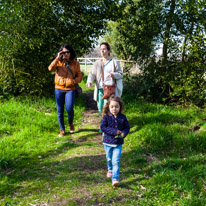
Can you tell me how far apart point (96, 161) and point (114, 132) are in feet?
4.15

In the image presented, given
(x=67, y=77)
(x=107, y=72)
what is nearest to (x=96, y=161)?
(x=107, y=72)

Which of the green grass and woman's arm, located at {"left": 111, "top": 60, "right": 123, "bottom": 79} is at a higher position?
woman's arm, located at {"left": 111, "top": 60, "right": 123, "bottom": 79}

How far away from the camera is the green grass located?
10.4 ft

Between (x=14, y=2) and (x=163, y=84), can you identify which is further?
(x=163, y=84)

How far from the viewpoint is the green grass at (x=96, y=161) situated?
10.4ft

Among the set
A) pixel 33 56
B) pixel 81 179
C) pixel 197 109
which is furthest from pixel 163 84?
pixel 81 179

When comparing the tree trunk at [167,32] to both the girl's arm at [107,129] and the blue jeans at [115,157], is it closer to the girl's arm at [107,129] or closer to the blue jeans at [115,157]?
the girl's arm at [107,129]

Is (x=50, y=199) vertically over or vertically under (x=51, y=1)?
under

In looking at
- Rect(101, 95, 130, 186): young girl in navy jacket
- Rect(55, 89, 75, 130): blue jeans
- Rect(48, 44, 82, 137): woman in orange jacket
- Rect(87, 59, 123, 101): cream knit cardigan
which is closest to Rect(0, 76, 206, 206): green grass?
Rect(101, 95, 130, 186): young girl in navy jacket

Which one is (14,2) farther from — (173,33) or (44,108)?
(173,33)

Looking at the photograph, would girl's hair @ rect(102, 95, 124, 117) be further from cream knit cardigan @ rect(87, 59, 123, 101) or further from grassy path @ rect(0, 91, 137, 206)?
cream knit cardigan @ rect(87, 59, 123, 101)

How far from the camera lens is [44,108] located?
7.32 m

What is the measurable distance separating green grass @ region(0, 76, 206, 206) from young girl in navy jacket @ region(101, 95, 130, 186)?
367 millimetres

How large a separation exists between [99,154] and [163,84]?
14.1 ft
